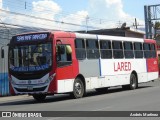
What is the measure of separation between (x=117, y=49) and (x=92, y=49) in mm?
2915

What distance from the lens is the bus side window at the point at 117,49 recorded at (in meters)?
24.3

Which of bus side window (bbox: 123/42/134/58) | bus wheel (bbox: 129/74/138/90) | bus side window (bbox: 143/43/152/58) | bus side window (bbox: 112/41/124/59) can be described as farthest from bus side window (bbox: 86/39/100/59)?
bus side window (bbox: 143/43/152/58)

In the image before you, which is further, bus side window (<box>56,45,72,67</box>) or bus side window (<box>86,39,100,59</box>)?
bus side window (<box>86,39,100,59</box>)

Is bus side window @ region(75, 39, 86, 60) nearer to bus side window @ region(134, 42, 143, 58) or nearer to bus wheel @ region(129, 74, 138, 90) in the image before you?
bus wheel @ region(129, 74, 138, 90)

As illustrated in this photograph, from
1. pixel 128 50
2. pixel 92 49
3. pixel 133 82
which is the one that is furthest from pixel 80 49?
pixel 133 82

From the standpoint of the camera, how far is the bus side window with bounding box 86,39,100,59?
21.8m

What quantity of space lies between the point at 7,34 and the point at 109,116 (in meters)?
27.2

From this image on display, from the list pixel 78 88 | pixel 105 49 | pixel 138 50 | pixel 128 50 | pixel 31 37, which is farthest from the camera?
pixel 138 50

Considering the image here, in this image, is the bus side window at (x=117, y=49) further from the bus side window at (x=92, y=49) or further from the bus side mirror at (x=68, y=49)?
the bus side mirror at (x=68, y=49)

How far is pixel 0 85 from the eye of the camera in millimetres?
26266

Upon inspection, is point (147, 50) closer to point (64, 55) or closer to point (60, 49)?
point (64, 55)

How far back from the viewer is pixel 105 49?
922 inches

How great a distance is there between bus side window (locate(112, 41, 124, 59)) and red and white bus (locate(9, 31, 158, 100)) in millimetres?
11

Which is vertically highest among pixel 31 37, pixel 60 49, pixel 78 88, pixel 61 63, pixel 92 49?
pixel 31 37
